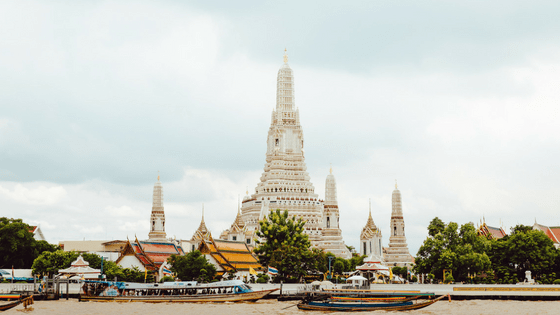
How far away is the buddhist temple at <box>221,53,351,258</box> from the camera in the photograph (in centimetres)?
8812

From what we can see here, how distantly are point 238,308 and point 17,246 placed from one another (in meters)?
32.5

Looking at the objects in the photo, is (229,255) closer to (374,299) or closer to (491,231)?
(374,299)

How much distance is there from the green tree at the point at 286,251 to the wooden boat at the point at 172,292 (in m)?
6.84

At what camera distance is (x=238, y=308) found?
43281 millimetres

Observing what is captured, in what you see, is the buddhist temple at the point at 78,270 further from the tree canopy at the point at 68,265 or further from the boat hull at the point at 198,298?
the tree canopy at the point at 68,265

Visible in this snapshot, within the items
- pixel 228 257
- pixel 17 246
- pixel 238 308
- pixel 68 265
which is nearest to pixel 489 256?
pixel 228 257

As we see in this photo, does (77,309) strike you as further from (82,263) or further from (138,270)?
(138,270)

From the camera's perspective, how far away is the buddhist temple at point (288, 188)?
88125mm

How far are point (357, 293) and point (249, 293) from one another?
8.19 m

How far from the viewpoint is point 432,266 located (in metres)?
56.3

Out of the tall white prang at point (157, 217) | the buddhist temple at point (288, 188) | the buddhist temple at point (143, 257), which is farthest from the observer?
the tall white prang at point (157, 217)

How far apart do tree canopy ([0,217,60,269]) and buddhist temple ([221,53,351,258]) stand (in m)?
27.5

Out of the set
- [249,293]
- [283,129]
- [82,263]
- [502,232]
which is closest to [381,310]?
[249,293]

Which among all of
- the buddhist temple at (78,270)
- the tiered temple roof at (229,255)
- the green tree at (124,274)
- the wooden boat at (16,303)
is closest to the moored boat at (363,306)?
the wooden boat at (16,303)
